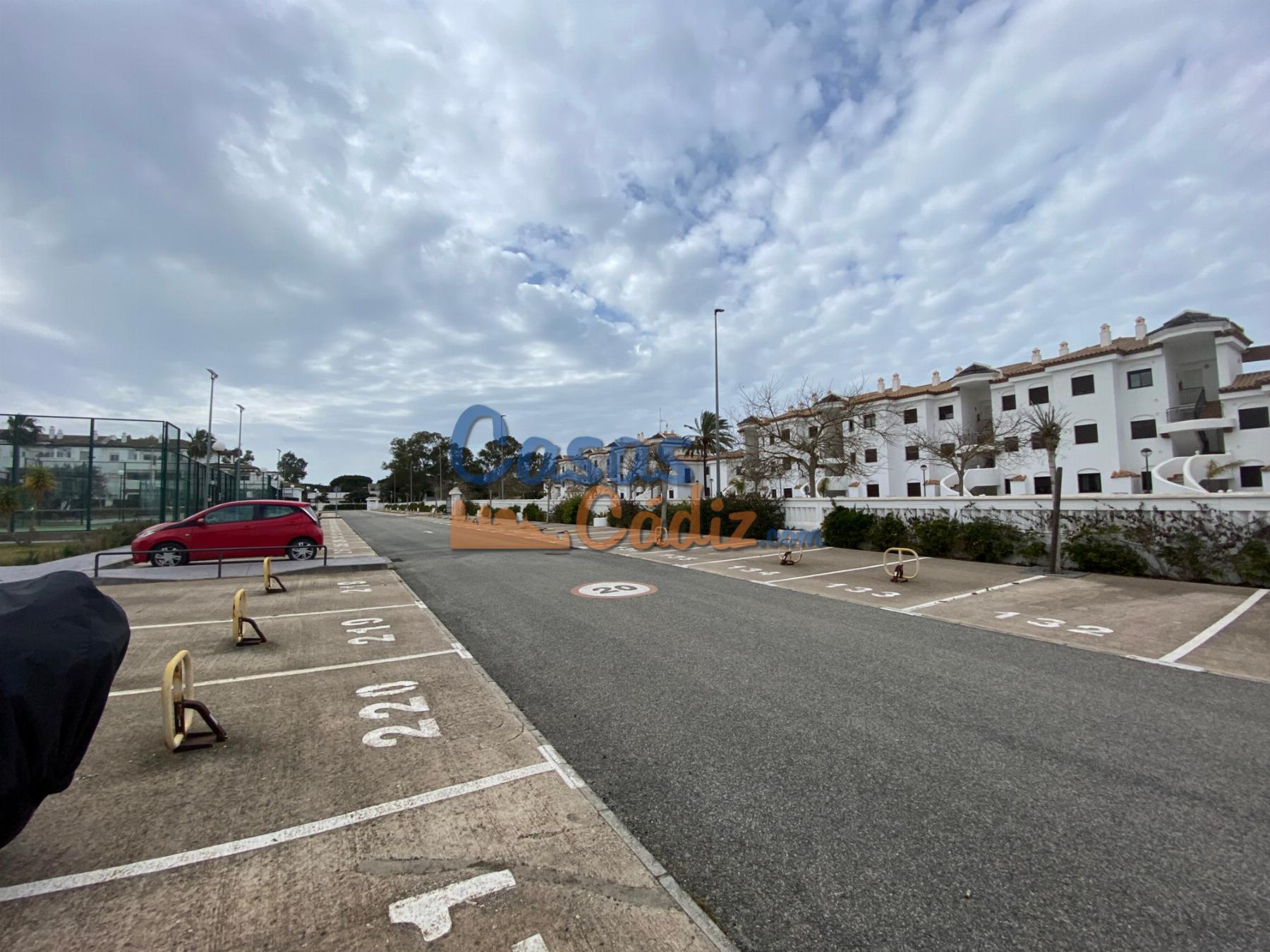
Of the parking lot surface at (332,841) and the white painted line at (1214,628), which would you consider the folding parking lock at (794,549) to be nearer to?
the white painted line at (1214,628)

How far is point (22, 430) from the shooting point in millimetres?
13406

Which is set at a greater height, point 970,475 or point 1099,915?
point 970,475

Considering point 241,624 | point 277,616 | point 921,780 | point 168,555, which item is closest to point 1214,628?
point 921,780

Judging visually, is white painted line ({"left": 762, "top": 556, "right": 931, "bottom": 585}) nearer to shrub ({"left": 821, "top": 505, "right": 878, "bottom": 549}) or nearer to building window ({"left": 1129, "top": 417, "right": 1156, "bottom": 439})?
shrub ({"left": 821, "top": 505, "right": 878, "bottom": 549})

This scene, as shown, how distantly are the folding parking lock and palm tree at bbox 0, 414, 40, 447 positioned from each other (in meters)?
19.0

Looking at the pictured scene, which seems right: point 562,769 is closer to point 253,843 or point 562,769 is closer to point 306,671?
point 253,843

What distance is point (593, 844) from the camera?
2.65m

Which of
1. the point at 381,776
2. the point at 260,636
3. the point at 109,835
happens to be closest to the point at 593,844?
the point at 381,776

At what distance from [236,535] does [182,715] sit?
11830 millimetres

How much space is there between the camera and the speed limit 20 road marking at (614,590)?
9.65 meters

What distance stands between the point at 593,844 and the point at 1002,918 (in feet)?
5.74

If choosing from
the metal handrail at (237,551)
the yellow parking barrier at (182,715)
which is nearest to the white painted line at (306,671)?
the yellow parking barrier at (182,715)

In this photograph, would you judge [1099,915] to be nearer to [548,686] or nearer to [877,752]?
[877,752]

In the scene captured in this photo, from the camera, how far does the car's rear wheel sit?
12.4m
